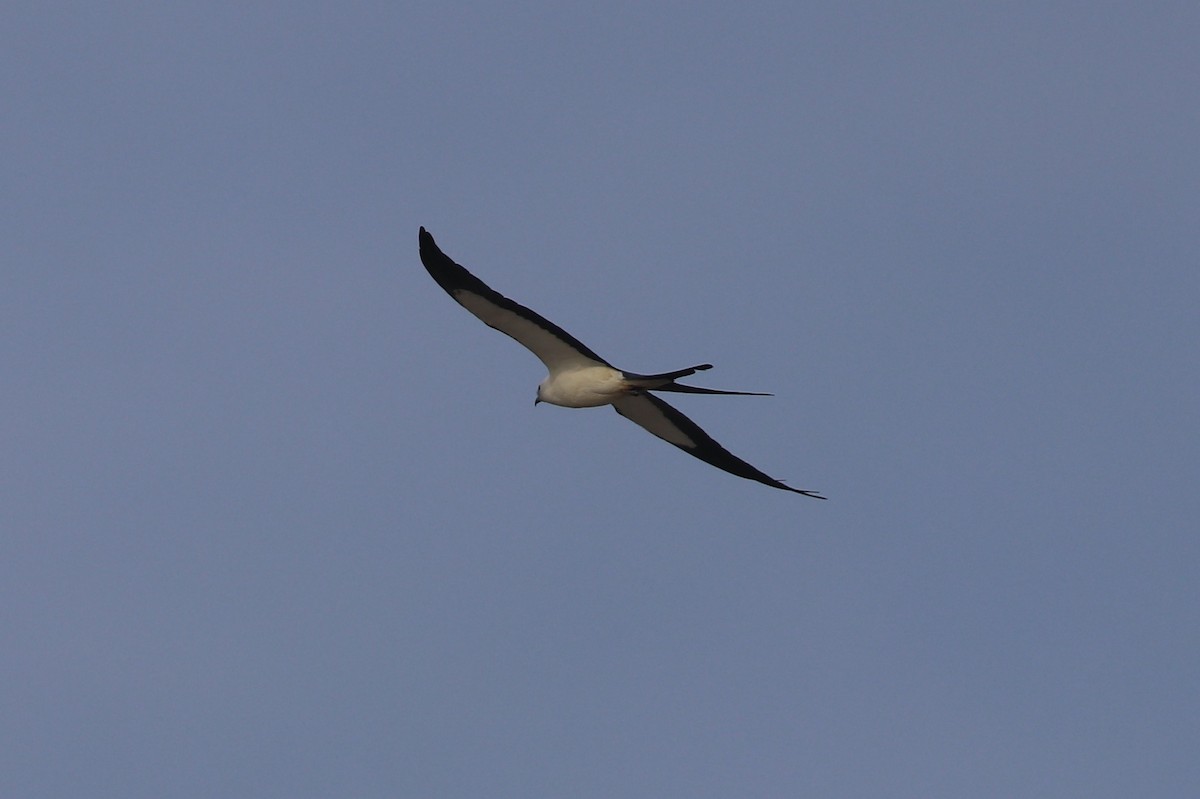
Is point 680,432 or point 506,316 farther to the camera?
point 680,432

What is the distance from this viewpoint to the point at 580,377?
65.5 ft

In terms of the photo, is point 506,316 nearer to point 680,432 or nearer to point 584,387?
point 584,387

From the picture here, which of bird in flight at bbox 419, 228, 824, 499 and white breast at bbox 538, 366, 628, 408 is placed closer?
bird in flight at bbox 419, 228, 824, 499

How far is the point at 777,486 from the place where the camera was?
806 inches

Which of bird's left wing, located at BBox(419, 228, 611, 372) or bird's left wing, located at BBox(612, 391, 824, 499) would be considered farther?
bird's left wing, located at BBox(612, 391, 824, 499)

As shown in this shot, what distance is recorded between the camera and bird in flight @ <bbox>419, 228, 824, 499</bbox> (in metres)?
18.6

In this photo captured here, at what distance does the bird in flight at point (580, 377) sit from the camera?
1859cm

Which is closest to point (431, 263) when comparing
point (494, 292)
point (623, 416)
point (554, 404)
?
point (494, 292)

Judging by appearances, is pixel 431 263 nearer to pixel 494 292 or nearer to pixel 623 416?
pixel 494 292

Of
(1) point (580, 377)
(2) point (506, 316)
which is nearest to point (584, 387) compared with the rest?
(1) point (580, 377)

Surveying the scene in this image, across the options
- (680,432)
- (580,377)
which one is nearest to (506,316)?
(580,377)

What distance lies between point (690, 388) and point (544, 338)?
186 centimetres

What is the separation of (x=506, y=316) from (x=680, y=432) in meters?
3.27

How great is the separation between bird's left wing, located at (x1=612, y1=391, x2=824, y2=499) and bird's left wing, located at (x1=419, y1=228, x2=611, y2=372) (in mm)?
1022
